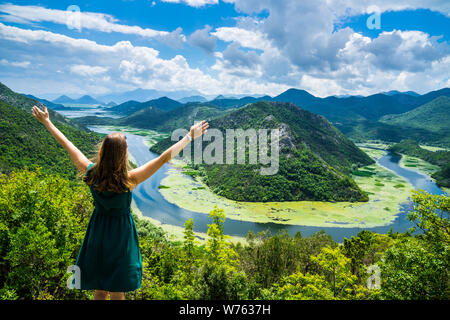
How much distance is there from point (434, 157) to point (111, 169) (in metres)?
175

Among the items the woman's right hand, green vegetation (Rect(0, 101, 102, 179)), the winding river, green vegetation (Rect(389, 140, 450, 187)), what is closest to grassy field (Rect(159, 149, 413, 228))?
the winding river

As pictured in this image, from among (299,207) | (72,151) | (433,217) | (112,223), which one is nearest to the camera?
(112,223)

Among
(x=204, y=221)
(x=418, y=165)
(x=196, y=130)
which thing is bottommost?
(x=204, y=221)

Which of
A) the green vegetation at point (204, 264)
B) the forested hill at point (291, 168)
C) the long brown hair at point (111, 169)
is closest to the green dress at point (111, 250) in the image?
the long brown hair at point (111, 169)

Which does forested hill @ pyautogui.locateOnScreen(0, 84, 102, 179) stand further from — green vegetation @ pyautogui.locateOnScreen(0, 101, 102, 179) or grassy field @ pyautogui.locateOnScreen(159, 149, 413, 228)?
grassy field @ pyautogui.locateOnScreen(159, 149, 413, 228)

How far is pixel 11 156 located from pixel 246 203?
2221 inches

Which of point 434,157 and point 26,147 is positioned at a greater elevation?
point 26,147

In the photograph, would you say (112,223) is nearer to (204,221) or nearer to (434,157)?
(204,221)

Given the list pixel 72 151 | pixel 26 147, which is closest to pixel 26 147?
pixel 26 147

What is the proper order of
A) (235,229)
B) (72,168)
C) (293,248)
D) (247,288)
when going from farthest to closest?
(72,168), (235,229), (293,248), (247,288)

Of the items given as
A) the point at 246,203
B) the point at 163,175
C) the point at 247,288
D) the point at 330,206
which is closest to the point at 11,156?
the point at 163,175

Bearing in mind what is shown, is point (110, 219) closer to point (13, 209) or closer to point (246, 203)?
point (13, 209)

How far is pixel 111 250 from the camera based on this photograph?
110 inches

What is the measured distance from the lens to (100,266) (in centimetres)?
287
